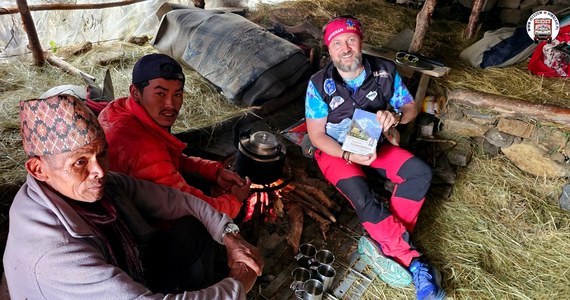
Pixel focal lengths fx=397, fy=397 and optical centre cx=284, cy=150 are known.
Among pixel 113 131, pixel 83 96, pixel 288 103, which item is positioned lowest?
pixel 288 103

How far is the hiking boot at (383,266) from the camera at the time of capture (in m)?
2.99

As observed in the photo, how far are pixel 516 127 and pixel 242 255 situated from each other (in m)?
3.27

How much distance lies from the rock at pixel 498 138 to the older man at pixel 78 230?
127 inches

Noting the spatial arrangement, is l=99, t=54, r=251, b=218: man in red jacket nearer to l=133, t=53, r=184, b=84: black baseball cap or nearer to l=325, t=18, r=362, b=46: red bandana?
l=133, t=53, r=184, b=84: black baseball cap

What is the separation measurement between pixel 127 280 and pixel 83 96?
2603mm

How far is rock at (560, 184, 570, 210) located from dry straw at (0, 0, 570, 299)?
3.0 inches

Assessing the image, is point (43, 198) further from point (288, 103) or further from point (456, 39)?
point (456, 39)

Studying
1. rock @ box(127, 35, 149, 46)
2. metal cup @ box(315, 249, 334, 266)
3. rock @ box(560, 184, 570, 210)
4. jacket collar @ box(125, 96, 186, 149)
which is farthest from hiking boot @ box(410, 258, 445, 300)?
rock @ box(127, 35, 149, 46)

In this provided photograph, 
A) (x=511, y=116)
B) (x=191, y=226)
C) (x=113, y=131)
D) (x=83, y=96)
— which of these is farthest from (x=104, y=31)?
(x=511, y=116)

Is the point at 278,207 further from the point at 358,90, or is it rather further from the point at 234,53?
the point at 234,53

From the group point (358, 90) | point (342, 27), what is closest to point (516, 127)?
point (358, 90)

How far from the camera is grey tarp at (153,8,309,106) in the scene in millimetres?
4555

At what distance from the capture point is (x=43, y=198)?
63.7 inches

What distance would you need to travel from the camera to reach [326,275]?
2.88 meters
